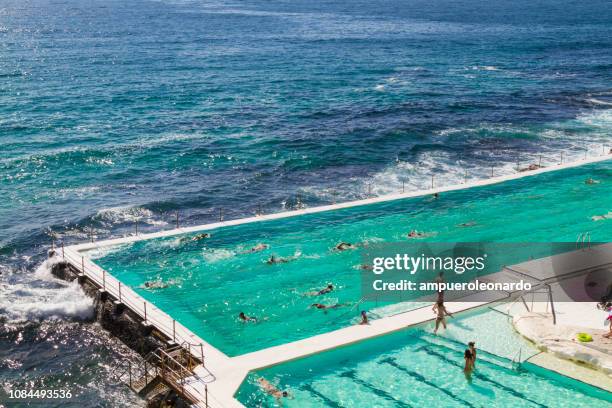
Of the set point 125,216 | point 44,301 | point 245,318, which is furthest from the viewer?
point 125,216

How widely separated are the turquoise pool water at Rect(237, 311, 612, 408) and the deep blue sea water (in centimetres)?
623

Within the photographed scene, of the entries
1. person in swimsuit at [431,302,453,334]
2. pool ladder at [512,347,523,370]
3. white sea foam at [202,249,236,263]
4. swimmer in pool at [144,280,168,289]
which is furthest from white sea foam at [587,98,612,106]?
swimmer in pool at [144,280,168,289]

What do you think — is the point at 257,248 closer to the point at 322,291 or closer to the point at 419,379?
the point at 322,291

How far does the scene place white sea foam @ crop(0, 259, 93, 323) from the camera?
92.8 ft

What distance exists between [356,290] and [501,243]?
8.87 m

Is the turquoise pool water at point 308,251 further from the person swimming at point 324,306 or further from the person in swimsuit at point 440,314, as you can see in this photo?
the person in swimsuit at point 440,314

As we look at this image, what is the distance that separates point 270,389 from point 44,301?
43.0ft

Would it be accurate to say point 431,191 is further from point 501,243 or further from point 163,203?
point 163,203

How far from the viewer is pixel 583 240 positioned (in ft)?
108

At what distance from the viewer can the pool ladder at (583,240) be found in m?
31.2

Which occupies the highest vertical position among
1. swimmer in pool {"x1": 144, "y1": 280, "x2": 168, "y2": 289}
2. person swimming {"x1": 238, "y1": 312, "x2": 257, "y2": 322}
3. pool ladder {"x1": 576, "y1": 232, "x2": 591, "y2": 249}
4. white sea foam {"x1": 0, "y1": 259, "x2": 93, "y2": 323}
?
pool ladder {"x1": 576, "y1": 232, "x2": 591, "y2": 249}

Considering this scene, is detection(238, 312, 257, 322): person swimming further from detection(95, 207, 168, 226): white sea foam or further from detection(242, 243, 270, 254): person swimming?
detection(95, 207, 168, 226): white sea foam

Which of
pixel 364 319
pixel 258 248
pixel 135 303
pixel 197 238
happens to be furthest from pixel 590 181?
pixel 135 303

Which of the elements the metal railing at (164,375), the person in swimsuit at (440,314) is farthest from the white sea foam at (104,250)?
the person in swimsuit at (440,314)
